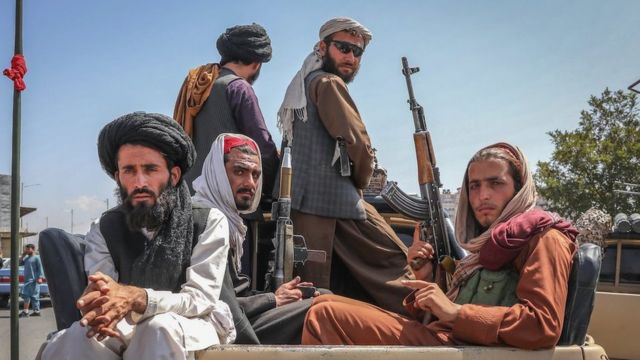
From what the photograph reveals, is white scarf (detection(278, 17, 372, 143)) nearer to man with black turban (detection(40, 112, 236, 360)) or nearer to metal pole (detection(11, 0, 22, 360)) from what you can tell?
man with black turban (detection(40, 112, 236, 360))

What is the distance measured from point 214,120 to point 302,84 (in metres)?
0.57

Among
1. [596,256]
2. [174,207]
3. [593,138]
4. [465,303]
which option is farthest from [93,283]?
[593,138]

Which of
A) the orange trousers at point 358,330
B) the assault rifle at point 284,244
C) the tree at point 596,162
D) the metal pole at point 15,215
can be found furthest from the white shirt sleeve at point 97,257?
the tree at point 596,162

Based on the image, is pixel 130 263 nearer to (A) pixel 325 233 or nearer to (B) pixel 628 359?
(A) pixel 325 233

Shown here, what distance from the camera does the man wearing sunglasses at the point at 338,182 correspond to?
3.47 meters

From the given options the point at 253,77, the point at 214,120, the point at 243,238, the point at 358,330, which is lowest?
the point at 358,330

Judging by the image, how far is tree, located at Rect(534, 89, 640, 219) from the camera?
21781 mm

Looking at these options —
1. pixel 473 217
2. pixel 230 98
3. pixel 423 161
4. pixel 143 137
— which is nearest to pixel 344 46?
pixel 230 98

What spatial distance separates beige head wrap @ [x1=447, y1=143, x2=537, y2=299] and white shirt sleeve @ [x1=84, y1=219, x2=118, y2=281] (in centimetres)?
133

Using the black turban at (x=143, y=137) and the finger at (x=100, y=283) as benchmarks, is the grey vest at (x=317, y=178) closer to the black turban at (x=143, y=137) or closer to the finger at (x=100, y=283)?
the black turban at (x=143, y=137)

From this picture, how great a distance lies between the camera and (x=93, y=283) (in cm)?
178

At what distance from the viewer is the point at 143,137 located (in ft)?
7.15

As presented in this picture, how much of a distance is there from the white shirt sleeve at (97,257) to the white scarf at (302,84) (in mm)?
1654

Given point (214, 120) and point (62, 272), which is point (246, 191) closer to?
point (214, 120)
